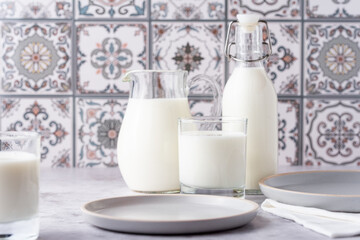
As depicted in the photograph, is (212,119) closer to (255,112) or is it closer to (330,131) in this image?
(255,112)

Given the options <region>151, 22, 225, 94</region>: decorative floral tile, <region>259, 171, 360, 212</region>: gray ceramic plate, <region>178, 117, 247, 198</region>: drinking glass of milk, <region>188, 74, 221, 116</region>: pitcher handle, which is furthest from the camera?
<region>151, 22, 225, 94</region>: decorative floral tile

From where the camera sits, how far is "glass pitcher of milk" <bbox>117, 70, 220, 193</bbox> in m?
0.89

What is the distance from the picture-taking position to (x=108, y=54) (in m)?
1.28

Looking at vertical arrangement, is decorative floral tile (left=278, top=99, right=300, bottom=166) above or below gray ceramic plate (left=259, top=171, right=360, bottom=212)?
above

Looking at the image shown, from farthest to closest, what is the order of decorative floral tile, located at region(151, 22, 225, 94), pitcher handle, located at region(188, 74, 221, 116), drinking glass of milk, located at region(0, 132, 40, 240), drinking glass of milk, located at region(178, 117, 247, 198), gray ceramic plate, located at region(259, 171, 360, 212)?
decorative floral tile, located at region(151, 22, 225, 94) < pitcher handle, located at region(188, 74, 221, 116) < drinking glass of milk, located at region(178, 117, 247, 198) < gray ceramic plate, located at region(259, 171, 360, 212) < drinking glass of milk, located at region(0, 132, 40, 240)

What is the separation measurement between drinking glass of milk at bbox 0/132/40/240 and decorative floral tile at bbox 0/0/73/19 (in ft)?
A: 2.32

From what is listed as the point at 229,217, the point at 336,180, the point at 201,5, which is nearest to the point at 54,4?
the point at 201,5

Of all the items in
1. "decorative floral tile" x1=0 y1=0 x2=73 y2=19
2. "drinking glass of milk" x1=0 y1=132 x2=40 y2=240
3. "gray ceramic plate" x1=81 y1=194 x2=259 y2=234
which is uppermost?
"decorative floral tile" x1=0 y1=0 x2=73 y2=19

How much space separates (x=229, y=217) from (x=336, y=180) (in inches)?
14.4

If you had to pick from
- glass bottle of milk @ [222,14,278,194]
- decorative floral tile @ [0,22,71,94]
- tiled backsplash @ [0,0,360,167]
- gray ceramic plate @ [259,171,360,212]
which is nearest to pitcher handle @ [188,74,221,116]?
glass bottle of milk @ [222,14,278,194]

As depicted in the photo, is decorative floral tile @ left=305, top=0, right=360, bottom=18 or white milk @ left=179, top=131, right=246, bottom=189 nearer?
white milk @ left=179, top=131, right=246, bottom=189

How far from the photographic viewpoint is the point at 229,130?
830 millimetres

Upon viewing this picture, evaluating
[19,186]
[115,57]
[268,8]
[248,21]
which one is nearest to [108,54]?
[115,57]

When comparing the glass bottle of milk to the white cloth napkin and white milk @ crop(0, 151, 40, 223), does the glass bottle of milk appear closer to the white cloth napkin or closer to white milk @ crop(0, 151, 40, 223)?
the white cloth napkin
